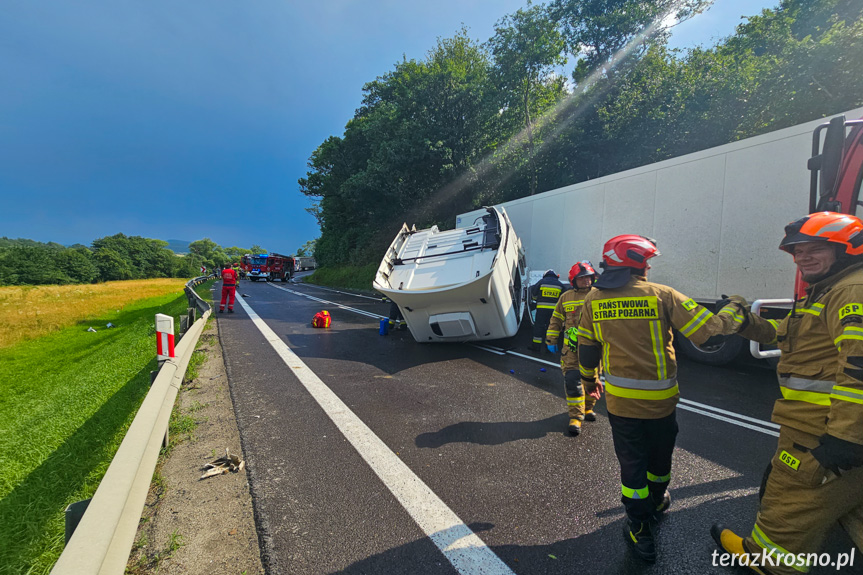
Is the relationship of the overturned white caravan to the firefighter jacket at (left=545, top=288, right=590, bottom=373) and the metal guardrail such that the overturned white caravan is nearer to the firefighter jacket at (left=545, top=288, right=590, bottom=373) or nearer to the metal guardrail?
the firefighter jacket at (left=545, top=288, right=590, bottom=373)

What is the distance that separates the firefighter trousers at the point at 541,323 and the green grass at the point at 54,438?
16.9ft

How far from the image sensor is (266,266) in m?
33.3

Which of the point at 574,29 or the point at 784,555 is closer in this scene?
the point at 784,555

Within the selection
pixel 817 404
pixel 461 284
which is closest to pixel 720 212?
pixel 461 284

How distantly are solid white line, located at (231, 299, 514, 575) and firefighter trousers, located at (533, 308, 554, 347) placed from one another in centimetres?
323

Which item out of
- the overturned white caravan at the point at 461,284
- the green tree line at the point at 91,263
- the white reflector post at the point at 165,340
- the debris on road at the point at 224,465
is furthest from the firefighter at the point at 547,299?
→ the green tree line at the point at 91,263

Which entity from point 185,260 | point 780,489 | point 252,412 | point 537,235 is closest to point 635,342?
point 780,489

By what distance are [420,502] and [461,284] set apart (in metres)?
3.69

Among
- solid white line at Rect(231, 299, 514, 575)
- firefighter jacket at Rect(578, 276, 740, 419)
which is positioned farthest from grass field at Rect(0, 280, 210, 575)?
firefighter jacket at Rect(578, 276, 740, 419)

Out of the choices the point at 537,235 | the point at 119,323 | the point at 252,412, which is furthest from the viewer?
the point at 119,323

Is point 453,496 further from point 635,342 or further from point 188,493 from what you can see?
point 188,493

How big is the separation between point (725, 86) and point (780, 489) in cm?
1836

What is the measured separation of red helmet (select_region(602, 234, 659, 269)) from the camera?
2.27 metres

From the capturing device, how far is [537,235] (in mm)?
10523
